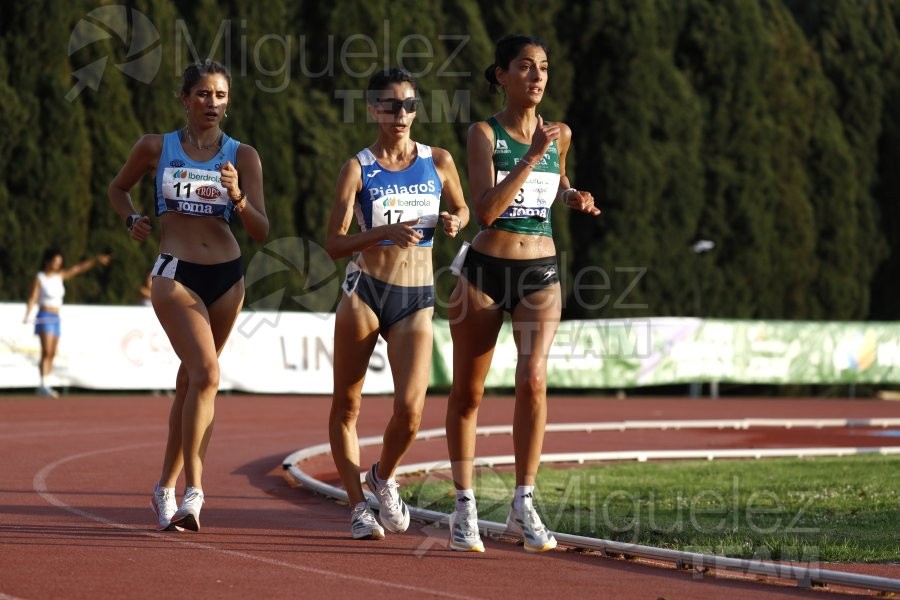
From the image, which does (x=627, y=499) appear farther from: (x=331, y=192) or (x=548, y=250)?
(x=331, y=192)

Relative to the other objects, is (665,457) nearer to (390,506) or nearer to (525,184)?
(390,506)

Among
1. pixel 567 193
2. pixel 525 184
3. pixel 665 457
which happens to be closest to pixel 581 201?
pixel 567 193

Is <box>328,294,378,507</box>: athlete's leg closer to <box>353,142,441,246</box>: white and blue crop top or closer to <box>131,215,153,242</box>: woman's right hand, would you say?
<box>353,142,441,246</box>: white and blue crop top

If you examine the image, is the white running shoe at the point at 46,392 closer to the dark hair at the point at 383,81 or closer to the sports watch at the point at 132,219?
the sports watch at the point at 132,219

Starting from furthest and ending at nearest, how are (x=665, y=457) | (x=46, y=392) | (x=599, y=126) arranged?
(x=599, y=126)
(x=46, y=392)
(x=665, y=457)

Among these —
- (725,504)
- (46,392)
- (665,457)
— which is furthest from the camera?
(46,392)

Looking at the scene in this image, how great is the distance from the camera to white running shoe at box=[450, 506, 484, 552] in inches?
305

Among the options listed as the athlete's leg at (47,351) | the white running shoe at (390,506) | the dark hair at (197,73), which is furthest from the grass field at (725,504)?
the athlete's leg at (47,351)

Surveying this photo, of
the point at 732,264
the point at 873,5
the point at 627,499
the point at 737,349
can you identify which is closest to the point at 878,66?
the point at 873,5

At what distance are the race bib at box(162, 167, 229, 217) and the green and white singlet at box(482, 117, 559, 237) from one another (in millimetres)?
1587

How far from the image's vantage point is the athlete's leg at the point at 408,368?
795cm

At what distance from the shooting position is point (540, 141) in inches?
297

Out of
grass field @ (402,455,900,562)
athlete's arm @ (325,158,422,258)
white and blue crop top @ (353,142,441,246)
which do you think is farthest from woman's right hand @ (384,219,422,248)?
grass field @ (402,455,900,562)

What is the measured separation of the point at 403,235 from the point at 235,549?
6.16 ft
